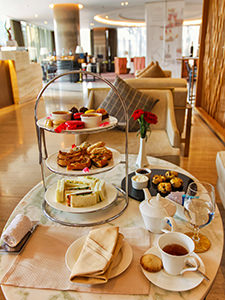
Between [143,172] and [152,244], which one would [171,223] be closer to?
[152,244]

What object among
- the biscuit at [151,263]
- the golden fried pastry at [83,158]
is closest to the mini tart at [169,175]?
the golden fried pastry at [83,158]

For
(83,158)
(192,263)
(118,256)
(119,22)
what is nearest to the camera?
(192,263)

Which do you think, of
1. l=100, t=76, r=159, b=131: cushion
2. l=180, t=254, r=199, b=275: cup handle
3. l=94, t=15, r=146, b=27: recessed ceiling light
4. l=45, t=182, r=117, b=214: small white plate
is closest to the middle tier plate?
l=45, t=182, r=117, b=214: small white plate

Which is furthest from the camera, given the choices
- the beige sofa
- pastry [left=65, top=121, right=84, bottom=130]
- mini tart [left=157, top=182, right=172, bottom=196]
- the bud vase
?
the beige sofa

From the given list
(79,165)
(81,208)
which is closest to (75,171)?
(79,165)

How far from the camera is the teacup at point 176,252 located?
79 centimetres

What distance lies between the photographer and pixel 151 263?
85 cm

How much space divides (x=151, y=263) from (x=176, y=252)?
90 mm

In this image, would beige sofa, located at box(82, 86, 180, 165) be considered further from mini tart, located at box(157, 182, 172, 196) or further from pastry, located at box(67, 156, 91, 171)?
pastry, located at box(67, 156, 91, 171)

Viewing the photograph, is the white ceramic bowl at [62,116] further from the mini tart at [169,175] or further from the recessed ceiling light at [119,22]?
the recessed ceiling light at [119,22]

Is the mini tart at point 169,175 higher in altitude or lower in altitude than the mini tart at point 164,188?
higher

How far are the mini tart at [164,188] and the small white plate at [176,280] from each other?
0.50 meters

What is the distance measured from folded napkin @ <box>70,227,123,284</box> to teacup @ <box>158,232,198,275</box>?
0.53ft

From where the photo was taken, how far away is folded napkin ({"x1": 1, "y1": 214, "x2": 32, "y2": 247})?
0.98m
